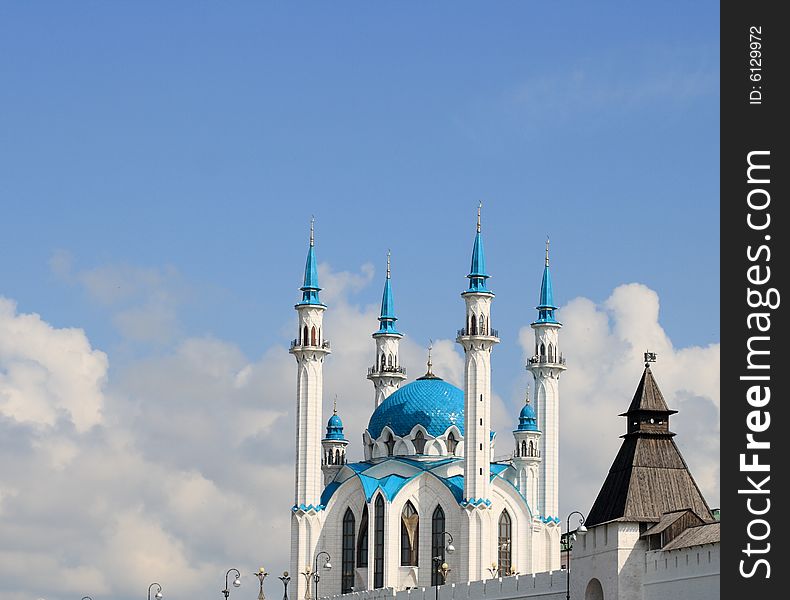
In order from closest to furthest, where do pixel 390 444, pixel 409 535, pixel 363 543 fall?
pixel 409 535, pixel 363 543, pixel 390 444

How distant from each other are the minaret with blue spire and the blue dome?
5068 mm

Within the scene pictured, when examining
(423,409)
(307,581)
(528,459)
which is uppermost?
(423,409)

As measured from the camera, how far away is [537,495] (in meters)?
96.0

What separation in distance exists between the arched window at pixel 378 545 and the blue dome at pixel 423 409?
5.97 metres

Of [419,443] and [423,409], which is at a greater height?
[423,409]

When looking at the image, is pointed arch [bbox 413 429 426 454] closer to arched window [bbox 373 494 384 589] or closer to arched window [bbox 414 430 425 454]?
arched window [bbox 414 430 425 454]

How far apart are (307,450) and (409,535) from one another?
723 centimetres

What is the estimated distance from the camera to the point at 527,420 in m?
98.0

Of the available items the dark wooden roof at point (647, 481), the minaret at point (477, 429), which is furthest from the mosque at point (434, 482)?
A: the dark wooden roof at point (647, 481)

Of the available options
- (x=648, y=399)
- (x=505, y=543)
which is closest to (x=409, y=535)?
(x=505, y=543)

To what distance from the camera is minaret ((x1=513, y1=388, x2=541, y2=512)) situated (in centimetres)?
9669
